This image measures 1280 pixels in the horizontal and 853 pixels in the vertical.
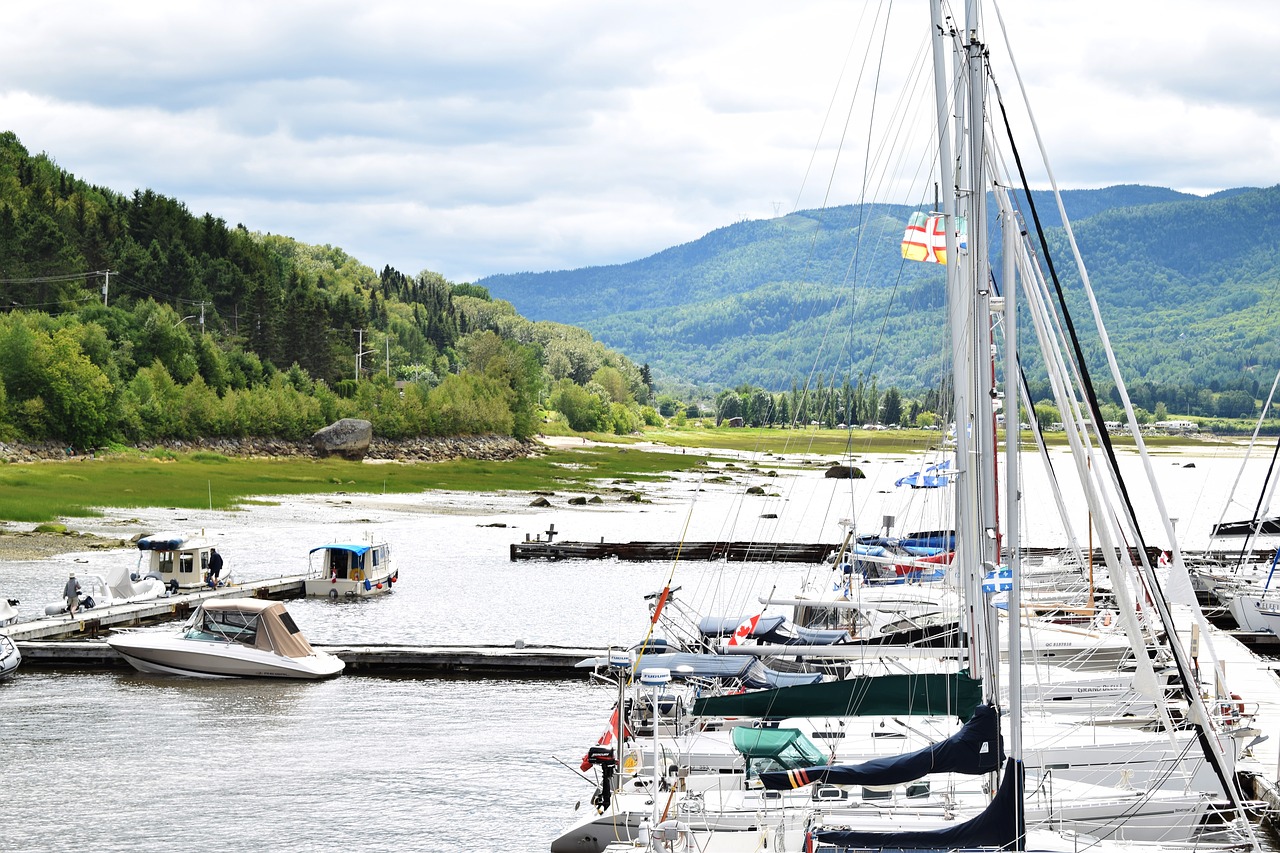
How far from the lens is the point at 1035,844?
19.4 metres

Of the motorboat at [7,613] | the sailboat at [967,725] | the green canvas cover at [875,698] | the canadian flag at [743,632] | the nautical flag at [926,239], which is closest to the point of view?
the sailboat at [967,725]

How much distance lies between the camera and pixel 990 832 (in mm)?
18406

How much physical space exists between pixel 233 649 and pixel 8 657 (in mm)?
6000

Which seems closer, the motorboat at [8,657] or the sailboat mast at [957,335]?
the sailboat mast at [957,335]

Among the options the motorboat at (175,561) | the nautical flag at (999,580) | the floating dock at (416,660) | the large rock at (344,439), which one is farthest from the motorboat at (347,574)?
the large rock at (344,439)

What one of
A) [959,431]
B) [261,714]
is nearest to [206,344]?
[261,714]

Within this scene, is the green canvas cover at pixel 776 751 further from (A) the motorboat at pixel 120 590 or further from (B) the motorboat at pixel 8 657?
(A) the motorboat at pixel 120 590

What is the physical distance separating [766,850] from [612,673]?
60.1 ft

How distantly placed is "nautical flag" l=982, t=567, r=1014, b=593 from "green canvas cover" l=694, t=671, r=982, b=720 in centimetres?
532

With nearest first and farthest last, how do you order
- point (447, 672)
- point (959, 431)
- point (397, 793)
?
point (959, 431) < point (397, 793) < point (447, 672)

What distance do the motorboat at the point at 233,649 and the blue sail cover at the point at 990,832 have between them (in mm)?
24716

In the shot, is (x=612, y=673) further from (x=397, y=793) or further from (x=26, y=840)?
(x=26, y=840)

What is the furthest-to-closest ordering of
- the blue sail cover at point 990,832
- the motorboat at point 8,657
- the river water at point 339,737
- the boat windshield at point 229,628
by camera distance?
the boat windshield at point 229,628, the motorboat at point 8,657, the river water at point 339,737, the blue sail cover at point 990,832

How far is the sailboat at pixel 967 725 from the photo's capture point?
61.4 feet
